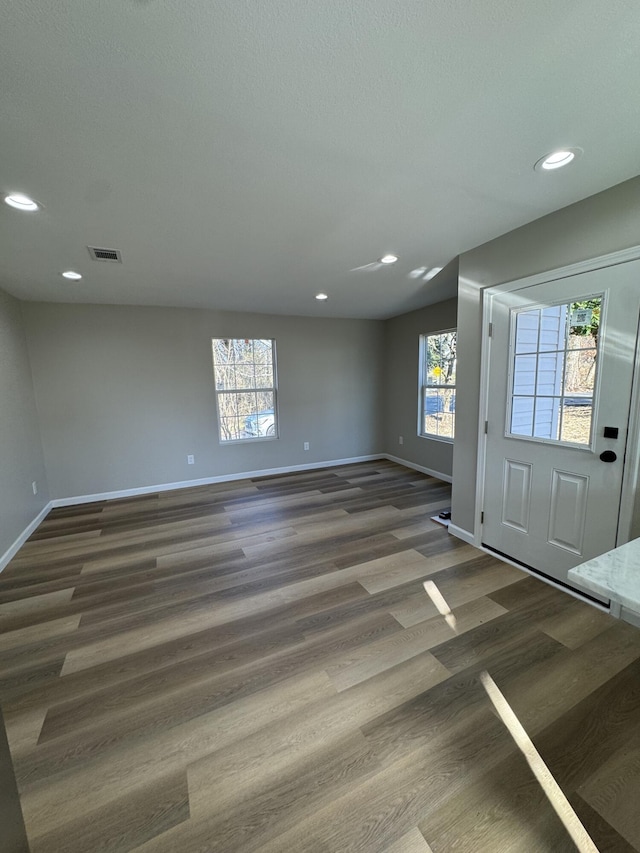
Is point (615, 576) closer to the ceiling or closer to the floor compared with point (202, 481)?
closer to the ceiling

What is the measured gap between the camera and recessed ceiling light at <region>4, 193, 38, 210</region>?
174 cm

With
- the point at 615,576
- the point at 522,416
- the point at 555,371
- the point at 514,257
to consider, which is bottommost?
the point at 615,576

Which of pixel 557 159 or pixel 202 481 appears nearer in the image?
pixel 557 159

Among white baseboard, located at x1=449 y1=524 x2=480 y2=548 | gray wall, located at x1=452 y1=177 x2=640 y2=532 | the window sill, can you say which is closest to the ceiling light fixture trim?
gray wall, located at x1=452 y1=177 x2=640 y2=532

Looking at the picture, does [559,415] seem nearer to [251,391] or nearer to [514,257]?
[514,257]

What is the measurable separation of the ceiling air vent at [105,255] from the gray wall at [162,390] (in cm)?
169

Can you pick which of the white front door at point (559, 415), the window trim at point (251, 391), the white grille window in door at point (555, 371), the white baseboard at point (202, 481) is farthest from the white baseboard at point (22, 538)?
the white grille window in door at point (555, 371)

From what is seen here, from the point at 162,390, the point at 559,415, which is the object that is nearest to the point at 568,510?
the point at 559,415

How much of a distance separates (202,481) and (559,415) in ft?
14.0

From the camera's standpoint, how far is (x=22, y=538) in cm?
316

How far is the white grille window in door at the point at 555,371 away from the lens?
6.82 feet

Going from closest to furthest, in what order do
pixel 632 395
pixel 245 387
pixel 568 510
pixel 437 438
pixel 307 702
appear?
1. pixel 307 702
2. pixel 632 395
3. pixel 568 510
4. pixel 437 438
5. pixel 245 387

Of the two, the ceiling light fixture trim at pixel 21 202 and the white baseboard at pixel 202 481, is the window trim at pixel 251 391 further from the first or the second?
the ceiling light fixture trim at pixel 21 202

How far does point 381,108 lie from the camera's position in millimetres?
1259
